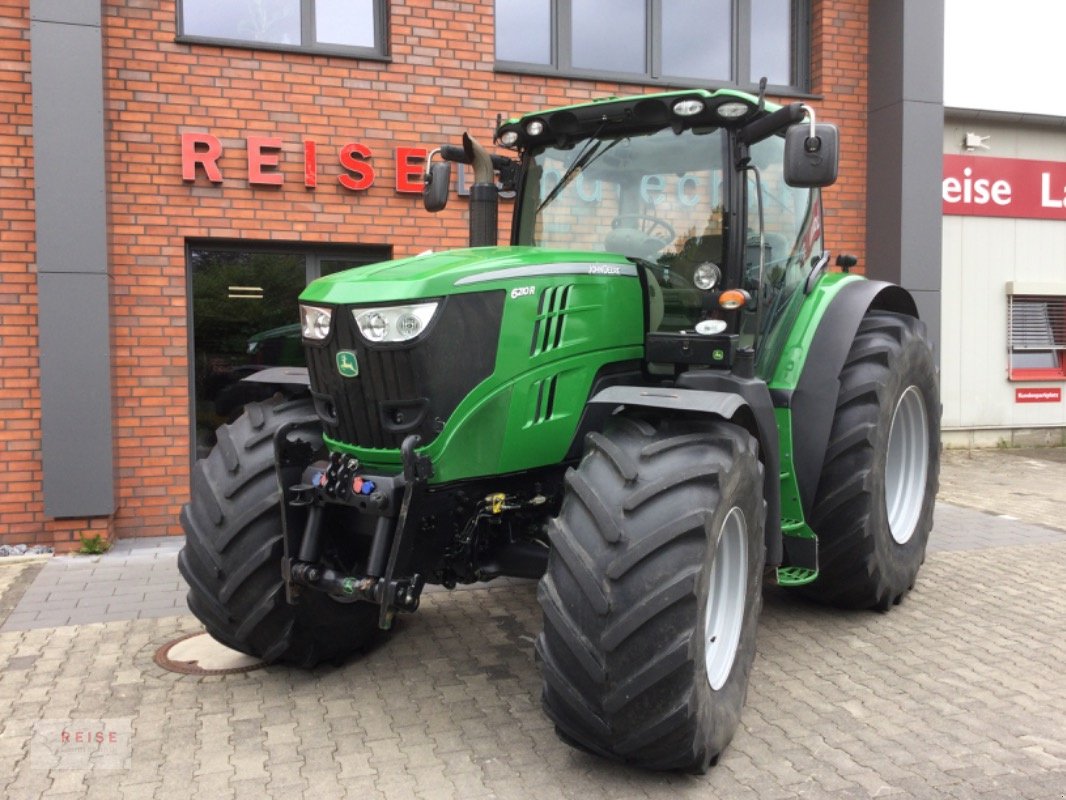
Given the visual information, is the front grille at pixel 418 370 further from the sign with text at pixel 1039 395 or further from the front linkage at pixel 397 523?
the sign with text at pixel 1039 395

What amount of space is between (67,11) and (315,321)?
13.6 ft

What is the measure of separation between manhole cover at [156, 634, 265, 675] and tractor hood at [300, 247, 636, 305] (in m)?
1.78

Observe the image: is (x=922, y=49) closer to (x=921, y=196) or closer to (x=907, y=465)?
(x=921, y=196)

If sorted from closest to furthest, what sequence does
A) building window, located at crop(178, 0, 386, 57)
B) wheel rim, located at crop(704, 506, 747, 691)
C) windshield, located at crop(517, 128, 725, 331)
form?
1. wheel rim, located at crop(704, 506, 747, 691)
2. windshield, located at crop(517, 128, 725, 331)
3. building window, located at crop(178, 0, 386, 57)

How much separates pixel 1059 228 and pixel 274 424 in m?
10.4

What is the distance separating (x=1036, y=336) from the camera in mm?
11422

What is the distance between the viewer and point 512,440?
371 cm

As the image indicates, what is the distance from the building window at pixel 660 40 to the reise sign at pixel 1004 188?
9.17ft

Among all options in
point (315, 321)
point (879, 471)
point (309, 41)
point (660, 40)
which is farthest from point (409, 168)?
point (879, 471)

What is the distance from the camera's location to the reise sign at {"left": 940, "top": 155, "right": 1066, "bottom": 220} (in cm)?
1079

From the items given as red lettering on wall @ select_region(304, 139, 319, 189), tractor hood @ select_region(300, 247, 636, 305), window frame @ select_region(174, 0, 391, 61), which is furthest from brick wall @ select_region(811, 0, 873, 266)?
tractor hood @ select_region(300, 247, 636, 305)

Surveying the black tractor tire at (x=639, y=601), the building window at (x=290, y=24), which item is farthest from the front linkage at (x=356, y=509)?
the building window at (x=290, y=24)

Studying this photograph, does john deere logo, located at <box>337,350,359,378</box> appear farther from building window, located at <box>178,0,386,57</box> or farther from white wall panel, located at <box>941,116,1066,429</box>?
white wall panel, located at <box>941,116,1066,429</box>

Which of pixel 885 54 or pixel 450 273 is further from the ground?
pixel 885 54
